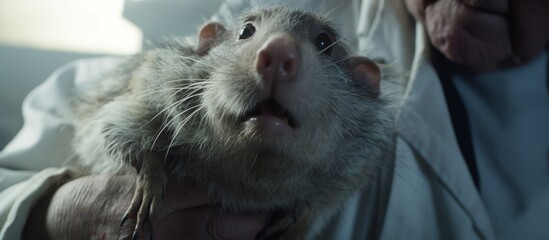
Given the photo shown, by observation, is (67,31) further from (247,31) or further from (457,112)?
(457,112)

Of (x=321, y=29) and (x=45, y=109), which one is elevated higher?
(x=321, y=29)

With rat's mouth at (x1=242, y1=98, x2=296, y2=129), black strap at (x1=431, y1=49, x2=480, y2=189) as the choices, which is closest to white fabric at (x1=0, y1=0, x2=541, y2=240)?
black strap at (x1=431, y1=49, x2=480, y2=189)

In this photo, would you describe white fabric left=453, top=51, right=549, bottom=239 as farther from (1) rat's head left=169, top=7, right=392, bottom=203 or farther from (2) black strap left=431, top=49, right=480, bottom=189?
(1) rat's head left=169, top=7, right=392, bottom=203

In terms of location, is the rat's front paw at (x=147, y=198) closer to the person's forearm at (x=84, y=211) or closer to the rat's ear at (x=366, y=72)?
the person's forearm at (x=84, y=211)

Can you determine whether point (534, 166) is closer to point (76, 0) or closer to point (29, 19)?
point (76, 0)

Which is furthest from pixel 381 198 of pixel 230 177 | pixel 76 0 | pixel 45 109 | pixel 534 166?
pixel 76 0

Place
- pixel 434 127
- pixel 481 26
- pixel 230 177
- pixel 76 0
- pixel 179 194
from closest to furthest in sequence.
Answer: pixel 230 177 → pixel 179 194 → pixel 481 26 → pixel 434 127 → pixel 76 0

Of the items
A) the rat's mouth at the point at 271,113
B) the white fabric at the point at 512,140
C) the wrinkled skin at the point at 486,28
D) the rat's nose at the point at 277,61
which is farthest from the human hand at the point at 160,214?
the white fabric at the point at 512,140
